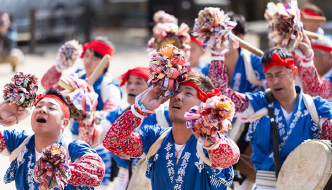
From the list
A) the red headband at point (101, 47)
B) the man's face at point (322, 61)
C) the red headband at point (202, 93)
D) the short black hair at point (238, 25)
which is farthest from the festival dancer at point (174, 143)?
the red headband at point (101, 47)

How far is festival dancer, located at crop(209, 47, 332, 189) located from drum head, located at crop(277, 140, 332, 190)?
0.17 meters

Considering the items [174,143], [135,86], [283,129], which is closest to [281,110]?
[283,129]

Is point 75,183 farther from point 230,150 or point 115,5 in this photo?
point 115,5

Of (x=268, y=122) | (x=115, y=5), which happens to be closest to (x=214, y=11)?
(x=268, y=122)

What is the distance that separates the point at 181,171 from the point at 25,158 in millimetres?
1116

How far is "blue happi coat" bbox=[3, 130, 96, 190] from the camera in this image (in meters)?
4.29

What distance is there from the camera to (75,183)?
3969 mm

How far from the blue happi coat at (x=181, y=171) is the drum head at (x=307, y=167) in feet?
2.91

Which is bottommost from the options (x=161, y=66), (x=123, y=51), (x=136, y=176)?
(x=123, y=51)

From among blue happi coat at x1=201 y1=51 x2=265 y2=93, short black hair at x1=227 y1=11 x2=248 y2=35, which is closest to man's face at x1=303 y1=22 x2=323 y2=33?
short black hair at x1=227 y1=11 x2=248 y2=35

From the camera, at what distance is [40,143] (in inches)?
174

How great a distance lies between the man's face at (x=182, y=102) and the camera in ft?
13.6

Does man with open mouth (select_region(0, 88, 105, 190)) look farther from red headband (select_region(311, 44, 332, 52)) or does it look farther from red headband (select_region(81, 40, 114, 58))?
red headband (select_region(311, 44, 332, 52))

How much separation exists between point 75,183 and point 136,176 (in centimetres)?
143
